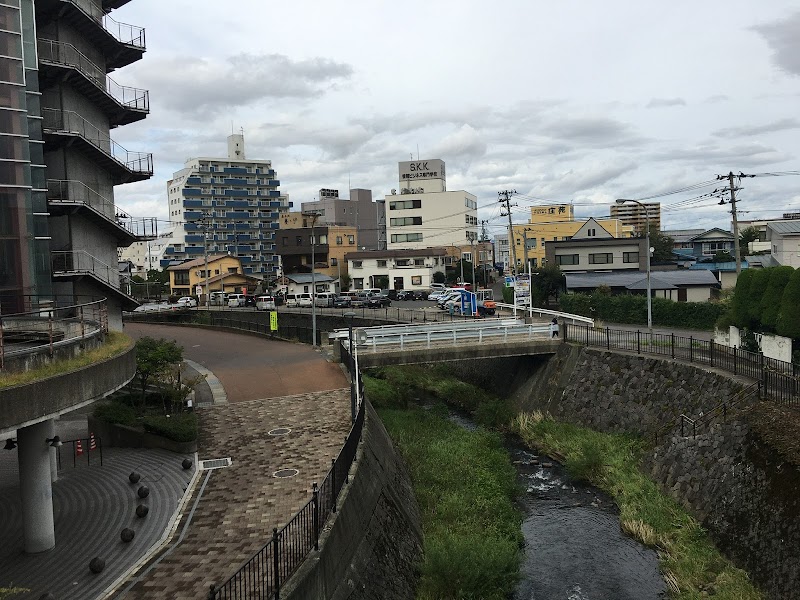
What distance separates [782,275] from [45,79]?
96.4 feet

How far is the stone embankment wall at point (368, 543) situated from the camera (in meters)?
11.0

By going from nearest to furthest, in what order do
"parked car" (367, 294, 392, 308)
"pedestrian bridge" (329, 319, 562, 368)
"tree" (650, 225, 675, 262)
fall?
"pedestrian bridge" (329, 319, 562, 368) → "parked car" (367, 294, 392, 308) → "tree" (650, 225, 675, 262)

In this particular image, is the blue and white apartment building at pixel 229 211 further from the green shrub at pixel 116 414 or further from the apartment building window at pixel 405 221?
the green shrub at pixel 116 414

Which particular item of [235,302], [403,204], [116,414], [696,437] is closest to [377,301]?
[235,302]

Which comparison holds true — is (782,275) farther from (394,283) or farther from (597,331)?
(394,283)

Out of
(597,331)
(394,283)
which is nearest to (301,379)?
(597,331)

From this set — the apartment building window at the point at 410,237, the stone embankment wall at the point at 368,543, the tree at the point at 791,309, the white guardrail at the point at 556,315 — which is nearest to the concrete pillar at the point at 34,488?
the stone embankment wall at the point at 368,543

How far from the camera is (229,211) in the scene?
112 m

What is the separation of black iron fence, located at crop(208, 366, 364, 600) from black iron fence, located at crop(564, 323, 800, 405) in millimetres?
13006

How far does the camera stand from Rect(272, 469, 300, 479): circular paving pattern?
15797 millimetres

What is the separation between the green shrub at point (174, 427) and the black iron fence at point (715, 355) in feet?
55.2

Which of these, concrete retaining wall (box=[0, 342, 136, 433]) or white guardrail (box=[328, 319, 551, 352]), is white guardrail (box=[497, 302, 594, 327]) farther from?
concrete retaining wall (box=[0, 342, 136, 433])

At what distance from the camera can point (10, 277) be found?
18875 millimetres

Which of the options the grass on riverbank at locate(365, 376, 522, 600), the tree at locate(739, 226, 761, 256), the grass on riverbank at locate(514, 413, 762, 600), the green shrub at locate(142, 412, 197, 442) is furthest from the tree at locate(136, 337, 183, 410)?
the tree at locate(739, 226, 761, 256)
